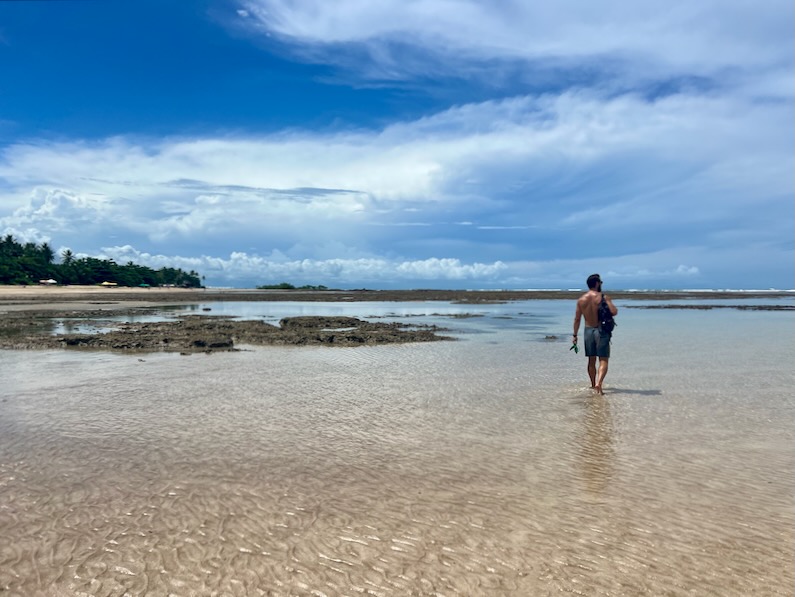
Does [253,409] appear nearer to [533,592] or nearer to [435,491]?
[435,491]

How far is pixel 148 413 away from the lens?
1029cm

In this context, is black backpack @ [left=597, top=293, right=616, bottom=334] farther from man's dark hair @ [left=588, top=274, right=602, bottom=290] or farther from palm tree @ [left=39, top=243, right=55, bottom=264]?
palm tree @ [left=39, top=243, right=55, bottom=264]

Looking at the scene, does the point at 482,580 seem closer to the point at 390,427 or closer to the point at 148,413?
the point at 390,427

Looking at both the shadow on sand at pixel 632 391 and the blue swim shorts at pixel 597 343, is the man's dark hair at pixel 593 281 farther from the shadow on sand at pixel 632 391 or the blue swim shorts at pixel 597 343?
the shadow on sand at pixel 632 391

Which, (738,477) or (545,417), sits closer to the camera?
(738,477)

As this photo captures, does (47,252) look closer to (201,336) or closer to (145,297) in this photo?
(145,297)

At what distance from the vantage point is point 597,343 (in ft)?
40.5

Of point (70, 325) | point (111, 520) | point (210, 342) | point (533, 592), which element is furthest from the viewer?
point (70, 325)

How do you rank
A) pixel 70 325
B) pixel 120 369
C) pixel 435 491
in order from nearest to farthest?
pixel 435 491 < pixel 120 369 < pixel 70 325

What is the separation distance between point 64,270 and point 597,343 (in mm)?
112590

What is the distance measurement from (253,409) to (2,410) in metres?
4.59

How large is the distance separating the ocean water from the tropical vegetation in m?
98.5

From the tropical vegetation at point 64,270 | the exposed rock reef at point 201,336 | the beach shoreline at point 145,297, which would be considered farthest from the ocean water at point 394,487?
the tropical vegetation at point 64,270

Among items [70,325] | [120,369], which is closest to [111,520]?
[120,369]
